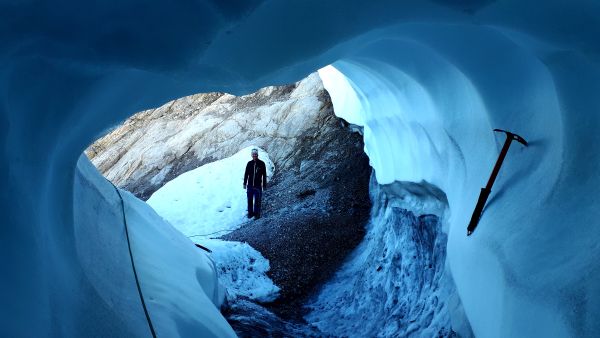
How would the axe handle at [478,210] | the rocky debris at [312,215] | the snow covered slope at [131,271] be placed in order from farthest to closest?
the rocky debris at [312,215] < the axe handle at [478,210] < the snow covered slope at [131,271]

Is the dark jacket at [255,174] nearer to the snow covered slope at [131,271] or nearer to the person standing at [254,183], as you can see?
the person standing at [254,183]

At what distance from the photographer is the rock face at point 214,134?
1385 cm

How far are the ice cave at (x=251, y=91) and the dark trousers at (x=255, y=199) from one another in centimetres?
576

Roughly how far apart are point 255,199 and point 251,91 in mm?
7610

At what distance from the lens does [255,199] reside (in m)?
11.1

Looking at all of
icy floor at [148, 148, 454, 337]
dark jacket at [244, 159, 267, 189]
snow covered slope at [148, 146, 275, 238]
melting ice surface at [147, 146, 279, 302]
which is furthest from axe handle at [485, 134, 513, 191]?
snow covered slope at [148, 146, 275, 238]

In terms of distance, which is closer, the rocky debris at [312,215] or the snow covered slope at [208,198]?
the rocky debris at [312,215]

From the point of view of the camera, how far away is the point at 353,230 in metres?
9.45

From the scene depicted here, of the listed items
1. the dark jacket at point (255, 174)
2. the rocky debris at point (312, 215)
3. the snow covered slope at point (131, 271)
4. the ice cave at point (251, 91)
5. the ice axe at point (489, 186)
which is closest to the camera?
the ice cave at point (251, 91)

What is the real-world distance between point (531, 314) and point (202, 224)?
30.7 ft

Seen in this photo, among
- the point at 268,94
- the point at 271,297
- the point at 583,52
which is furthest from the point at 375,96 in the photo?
the point at 268,94

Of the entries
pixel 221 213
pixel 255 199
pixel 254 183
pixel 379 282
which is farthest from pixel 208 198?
pixel 379 282

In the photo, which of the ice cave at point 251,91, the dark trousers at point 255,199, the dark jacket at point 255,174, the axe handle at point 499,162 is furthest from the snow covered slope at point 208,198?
the axe handle at point 499,162

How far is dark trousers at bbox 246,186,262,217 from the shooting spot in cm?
1102
